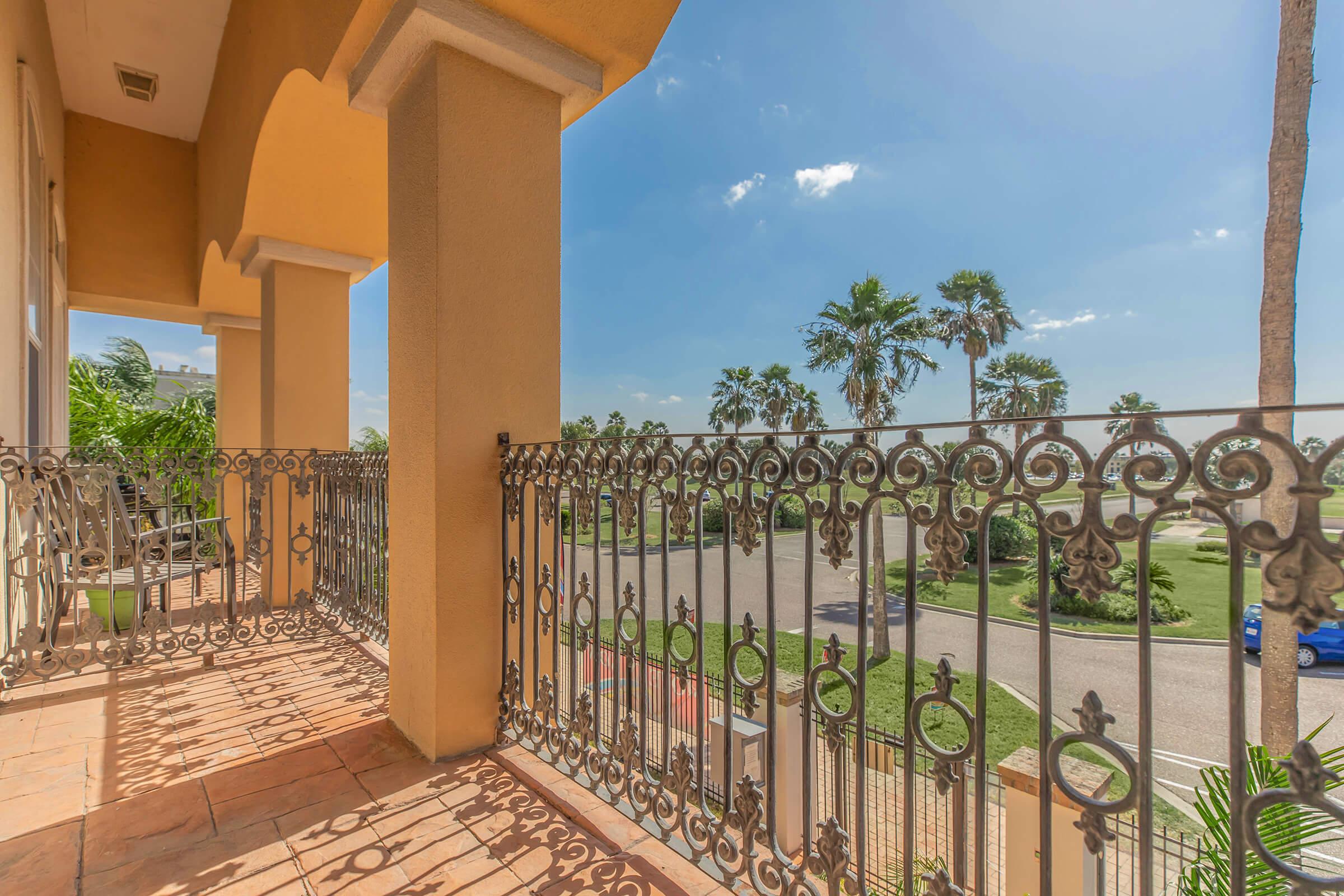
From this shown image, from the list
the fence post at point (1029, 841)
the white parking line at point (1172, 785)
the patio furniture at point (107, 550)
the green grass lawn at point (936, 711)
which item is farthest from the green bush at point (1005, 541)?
the patio furniture at point (107, 550)

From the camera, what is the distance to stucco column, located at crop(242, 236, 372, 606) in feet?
16.0

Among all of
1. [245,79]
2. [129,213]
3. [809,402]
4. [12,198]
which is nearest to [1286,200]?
[245,79]

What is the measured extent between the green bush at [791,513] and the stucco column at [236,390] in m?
7.53

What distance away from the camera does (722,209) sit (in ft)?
201

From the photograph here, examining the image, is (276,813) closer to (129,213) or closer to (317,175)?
(317,175)

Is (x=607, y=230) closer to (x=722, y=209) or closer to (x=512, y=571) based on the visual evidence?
(x=722, y=209)

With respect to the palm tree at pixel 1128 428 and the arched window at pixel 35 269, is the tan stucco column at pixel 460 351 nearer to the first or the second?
the palm tree at pixel 1128 428

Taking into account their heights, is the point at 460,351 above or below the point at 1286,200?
below

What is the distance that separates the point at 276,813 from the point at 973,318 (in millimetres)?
21999

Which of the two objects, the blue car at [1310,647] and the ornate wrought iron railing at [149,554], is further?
the blue car at [1310,647]

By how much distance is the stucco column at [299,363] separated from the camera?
16.0 feet

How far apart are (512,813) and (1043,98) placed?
40416 millimetres

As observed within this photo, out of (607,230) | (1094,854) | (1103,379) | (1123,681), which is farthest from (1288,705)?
(607,230)

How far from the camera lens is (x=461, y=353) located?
2.28 meters
